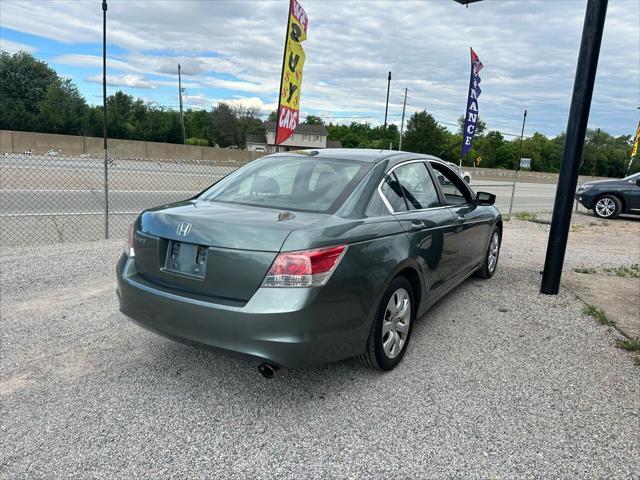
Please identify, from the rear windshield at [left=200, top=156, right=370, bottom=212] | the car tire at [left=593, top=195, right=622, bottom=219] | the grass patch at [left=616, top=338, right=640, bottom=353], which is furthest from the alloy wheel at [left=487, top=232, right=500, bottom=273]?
the car tire at [left=593, top=195, right=622, bottom=219]

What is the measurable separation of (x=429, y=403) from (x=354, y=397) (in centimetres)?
48

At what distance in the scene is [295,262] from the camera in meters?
2.60

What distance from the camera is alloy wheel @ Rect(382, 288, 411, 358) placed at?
3318mm

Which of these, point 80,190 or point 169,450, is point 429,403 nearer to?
point 169,450

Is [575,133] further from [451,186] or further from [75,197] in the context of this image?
[75,197]

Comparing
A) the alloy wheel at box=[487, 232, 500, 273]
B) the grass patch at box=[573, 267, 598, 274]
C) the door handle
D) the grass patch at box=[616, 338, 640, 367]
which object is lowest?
the grass patch at box=[616, 338, 640, 367]

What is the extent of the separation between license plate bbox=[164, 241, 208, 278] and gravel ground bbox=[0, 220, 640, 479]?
19.8 inches

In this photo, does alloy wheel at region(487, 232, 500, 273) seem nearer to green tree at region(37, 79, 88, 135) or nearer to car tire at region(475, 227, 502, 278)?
car tire at region(475, 227, 502, 278)

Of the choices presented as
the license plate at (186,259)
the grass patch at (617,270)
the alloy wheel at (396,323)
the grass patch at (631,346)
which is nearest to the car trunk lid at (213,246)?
the license plate at (186,259)

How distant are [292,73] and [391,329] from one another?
6.67 meters

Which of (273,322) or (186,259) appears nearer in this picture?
(273,322)

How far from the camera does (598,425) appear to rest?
2.87 metres

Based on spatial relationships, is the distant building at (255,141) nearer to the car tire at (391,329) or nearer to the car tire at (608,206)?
the car tire at (608,206)

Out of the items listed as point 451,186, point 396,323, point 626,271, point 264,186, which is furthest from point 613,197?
point 264,186
